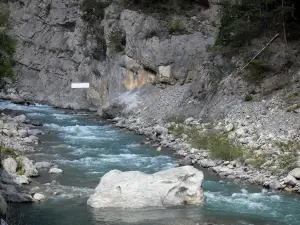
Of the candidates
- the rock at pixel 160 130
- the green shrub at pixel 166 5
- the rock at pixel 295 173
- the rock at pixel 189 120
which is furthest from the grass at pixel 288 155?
the green shrub at pixel 166 5

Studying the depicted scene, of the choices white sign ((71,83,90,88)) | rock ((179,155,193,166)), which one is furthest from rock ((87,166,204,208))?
white sign ((71,83,90,88))

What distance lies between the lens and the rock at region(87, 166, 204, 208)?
17828 mm

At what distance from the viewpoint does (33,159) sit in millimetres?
26234

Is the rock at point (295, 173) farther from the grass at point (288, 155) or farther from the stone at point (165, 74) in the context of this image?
the stone at point (165, 74)

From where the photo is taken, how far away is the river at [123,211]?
53.9ft

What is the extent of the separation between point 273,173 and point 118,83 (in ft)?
93.8

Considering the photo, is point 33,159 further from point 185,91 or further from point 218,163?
point 185,91

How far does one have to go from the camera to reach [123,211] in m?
17.3

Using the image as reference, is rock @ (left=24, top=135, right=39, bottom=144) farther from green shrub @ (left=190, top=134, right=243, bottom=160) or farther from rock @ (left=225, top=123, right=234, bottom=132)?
rock @ (left=225, top=123, right=234, bottom=132)

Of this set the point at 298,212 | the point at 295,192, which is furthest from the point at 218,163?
the point at 298,212

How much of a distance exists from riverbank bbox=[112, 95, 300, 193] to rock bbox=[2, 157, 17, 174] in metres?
9.06

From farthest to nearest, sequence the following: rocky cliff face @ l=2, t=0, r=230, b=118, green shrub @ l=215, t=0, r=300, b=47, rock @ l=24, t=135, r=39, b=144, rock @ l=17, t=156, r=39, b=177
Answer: rocky cliff face @ l=2, t=0, r=230, b=118
green shrub @ l=215, t=0, r=300, b=47
rock @ l=24, t=135, r=39, b=144
rock @ l=17, t=156, r=39, b=177

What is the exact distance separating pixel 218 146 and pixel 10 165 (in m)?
11.5

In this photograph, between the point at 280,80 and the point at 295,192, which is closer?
the point at 295,192
